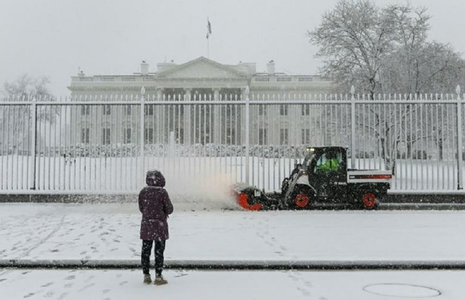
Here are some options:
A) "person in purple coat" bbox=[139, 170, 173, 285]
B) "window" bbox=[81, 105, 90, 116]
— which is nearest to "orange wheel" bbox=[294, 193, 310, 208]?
"window" bbox=[81, 105, 90, 116]

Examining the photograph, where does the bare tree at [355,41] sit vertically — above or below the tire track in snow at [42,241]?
above

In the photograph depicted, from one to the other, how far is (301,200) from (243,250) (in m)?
5.15

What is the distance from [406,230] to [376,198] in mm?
3341

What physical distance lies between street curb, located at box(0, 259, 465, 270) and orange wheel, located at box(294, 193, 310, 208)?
557 cm

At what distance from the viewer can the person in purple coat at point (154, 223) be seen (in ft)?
20.0

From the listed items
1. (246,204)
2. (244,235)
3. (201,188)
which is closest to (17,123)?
(201,188)

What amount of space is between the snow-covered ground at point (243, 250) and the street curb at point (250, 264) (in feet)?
0.14

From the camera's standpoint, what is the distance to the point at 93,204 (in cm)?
1354

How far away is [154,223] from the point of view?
6129 millimetres

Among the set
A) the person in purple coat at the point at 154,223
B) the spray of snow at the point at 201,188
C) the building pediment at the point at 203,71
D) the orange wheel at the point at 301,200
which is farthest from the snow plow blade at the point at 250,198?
the building pediment at the point at 203,71

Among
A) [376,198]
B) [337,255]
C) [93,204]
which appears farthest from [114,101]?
[337,255]

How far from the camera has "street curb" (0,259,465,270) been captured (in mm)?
6930

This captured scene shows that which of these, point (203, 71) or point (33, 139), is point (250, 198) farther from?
point (203, 71)
